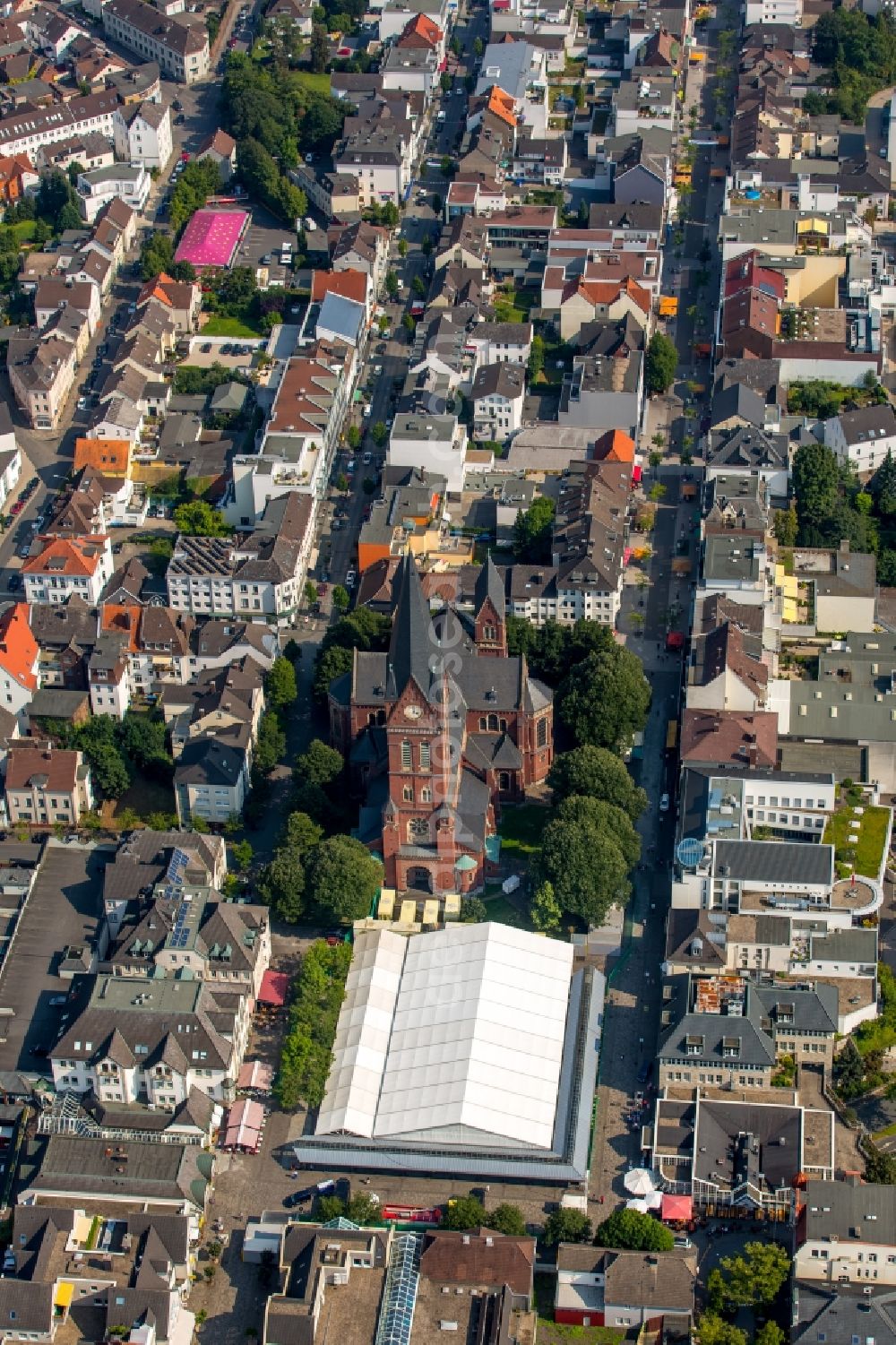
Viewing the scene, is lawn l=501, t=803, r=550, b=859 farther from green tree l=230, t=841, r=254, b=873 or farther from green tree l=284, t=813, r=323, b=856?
green tree l=230, t=841, r=254, b=873

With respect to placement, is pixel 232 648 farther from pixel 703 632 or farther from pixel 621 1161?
pixel 621 1161

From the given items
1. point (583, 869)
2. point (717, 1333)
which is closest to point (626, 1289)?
point (717, 1333)

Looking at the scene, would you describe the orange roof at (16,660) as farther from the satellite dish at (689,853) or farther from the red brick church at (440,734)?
the satellite dish at (689,853)

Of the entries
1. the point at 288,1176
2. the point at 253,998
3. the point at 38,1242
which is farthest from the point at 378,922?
the point at 38,1242

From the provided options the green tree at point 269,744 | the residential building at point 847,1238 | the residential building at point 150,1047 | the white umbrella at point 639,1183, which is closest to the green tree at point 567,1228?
the white umbrella at point 639,1183

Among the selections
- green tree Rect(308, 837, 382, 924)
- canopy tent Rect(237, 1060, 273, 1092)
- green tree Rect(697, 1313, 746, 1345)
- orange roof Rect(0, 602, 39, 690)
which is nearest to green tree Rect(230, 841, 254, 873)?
green tree Rect(308, 837, 382, 924)

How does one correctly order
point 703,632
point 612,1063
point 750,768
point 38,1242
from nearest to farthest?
point 38,1242 < point 612,1063 < point 750,768 < point 703,632
